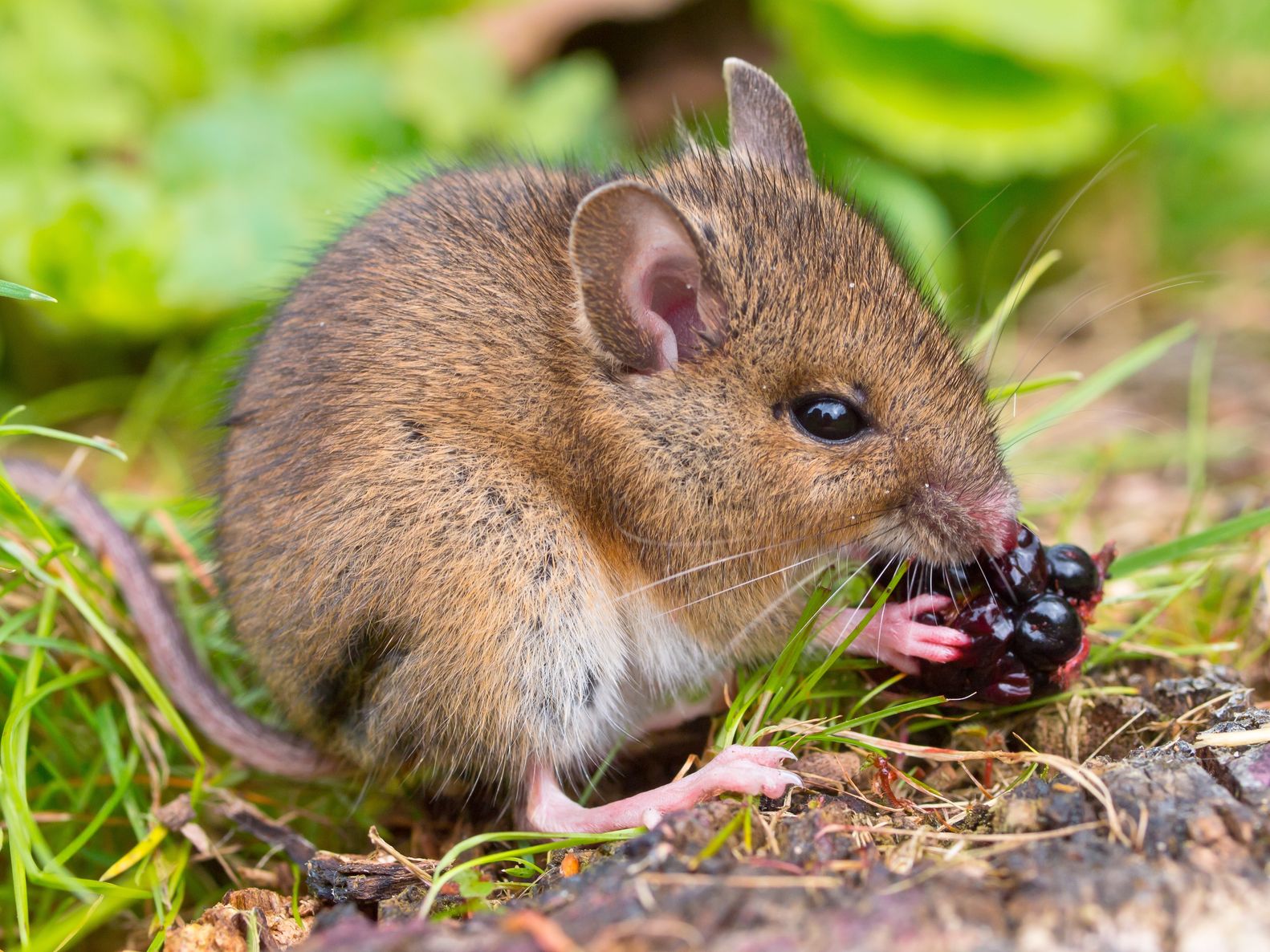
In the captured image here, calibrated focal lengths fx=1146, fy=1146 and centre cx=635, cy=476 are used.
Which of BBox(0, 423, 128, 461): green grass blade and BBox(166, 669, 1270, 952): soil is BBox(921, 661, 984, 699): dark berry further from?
BBox(0, 423, 128, 461): green grass blade

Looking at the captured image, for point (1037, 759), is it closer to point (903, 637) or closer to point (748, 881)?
point (903, 637)

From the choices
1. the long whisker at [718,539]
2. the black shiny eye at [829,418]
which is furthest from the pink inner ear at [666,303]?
the long whisker at [718,539]

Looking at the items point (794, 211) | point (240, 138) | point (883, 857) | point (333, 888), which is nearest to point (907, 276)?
point (794, 211)

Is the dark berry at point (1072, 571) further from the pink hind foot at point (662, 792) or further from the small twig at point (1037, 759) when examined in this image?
the pink hind foot at point (662, 792)

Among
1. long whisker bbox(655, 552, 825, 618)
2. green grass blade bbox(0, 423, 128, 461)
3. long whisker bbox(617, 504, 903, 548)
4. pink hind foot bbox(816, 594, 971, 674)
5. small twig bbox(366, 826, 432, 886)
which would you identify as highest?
green grass blade bbox(0, 423, 128, 461)

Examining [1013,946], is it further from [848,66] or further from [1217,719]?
[848,66]

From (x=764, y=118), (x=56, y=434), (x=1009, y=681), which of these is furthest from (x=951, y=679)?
(x=56, y=434)

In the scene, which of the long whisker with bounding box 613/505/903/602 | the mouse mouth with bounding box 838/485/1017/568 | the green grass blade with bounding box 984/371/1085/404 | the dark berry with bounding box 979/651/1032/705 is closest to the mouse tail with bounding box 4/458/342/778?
the long whisker with bounding box 613/505/903/602

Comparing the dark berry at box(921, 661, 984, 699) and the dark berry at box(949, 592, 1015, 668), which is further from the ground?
the dark berry at box(949, 592, 1015, 668)
